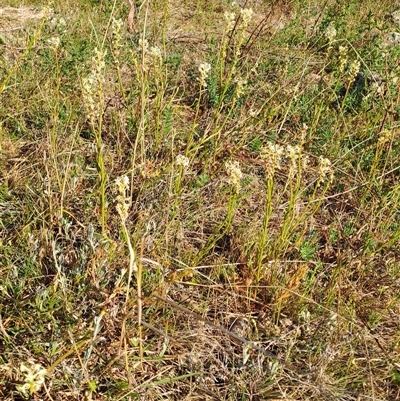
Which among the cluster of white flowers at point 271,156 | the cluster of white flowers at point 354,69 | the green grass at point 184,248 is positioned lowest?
the green grass at point 184,248

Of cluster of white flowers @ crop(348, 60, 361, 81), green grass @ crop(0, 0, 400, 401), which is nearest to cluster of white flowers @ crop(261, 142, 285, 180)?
green grass @ crop(0, 0, 400, 401)

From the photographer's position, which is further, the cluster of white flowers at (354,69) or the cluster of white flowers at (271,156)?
the cluster of white flowers at (354,69)

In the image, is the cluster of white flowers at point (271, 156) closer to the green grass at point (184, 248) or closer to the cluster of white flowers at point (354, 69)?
the green grass at point (184, 248)

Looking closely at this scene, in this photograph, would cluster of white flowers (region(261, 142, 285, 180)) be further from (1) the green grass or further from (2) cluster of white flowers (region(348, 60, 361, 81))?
(2) cluster of white flowers (region(348, 60, 361, 81))

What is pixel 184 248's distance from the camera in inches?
94.0

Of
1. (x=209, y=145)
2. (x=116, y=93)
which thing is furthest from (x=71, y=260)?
(x=116, y=93)

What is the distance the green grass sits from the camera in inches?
71.2

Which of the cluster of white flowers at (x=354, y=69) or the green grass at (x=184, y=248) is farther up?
the cluster of white flowers at (x=354, y=69)

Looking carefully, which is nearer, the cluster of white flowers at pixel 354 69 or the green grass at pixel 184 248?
the green grass at pixel 184 248

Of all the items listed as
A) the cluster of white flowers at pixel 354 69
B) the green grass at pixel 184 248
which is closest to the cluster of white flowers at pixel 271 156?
the green grass at pixel 184 248

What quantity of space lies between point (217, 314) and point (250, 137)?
134 cm

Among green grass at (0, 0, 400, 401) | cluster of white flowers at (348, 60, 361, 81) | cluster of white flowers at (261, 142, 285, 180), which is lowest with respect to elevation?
green grass at (0, 0, 400, 401)

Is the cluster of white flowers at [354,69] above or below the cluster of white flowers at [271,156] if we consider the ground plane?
above

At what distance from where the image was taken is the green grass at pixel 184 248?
1.81 m
